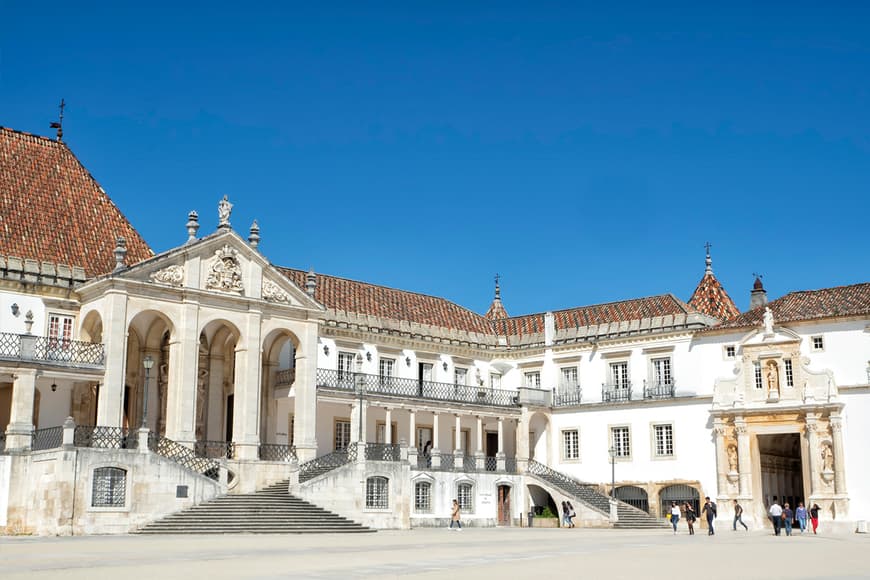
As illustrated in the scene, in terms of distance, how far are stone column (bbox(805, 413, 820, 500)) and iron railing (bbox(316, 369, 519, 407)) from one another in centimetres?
1154

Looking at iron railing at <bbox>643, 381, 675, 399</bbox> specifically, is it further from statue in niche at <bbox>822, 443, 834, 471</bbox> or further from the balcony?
the balcony

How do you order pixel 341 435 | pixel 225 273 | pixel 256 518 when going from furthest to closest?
pixel 341 435
pixel 225 273
pixel 256 518

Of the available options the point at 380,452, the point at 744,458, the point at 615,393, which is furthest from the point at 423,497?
the point at 744,458

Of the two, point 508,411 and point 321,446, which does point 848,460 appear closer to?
point 508,411

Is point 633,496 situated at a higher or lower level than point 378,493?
lower

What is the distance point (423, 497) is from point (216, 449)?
7454 mm

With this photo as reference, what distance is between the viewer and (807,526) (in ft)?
115

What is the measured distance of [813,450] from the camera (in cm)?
3503

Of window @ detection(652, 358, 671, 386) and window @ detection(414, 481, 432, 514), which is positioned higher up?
window @ detection(652, 358, 671, 386)

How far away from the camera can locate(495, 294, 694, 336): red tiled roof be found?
4125 centimetres

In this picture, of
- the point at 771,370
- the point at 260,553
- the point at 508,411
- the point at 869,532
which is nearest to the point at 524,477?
the point at 508,411

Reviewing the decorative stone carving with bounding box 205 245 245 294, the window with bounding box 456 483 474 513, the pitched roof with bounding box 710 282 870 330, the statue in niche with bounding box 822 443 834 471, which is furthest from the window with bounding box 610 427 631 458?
the decorative stone carving with bounding box 205 245 245 294

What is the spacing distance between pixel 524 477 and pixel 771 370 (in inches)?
390

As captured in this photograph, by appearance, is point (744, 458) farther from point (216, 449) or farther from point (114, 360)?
point (114, 360)
